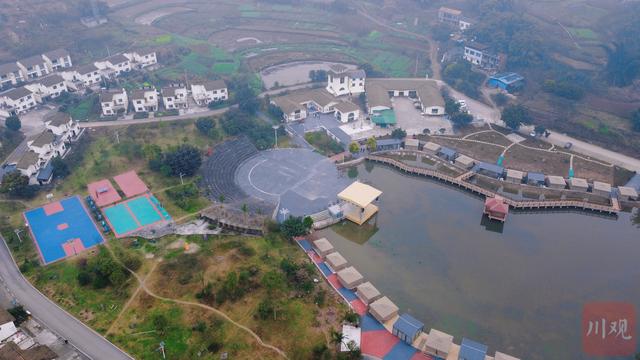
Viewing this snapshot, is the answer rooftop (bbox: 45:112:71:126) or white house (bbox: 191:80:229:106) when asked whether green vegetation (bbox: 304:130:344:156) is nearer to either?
white house (bbox: 191:80:229:106)

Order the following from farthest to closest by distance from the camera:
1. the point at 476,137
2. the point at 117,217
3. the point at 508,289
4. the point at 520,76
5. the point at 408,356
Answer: the point at 520,76 → the point at 476,137 → the point at 117,217 → the point at 508,289 → the point at 408,356

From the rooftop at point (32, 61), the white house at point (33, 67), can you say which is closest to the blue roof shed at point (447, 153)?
the white house at point (33, 67)

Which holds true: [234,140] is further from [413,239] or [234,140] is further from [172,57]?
[172,57]

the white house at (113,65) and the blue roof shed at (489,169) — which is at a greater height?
the white house at (113,65)

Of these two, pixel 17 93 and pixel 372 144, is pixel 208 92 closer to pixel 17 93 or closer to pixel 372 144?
pixel 372 144

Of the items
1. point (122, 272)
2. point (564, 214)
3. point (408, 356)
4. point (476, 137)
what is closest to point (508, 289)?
point (408, 356)

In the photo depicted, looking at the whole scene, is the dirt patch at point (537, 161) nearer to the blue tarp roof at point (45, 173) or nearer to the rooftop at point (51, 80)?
the blue tarp roof at point (45, 173)
